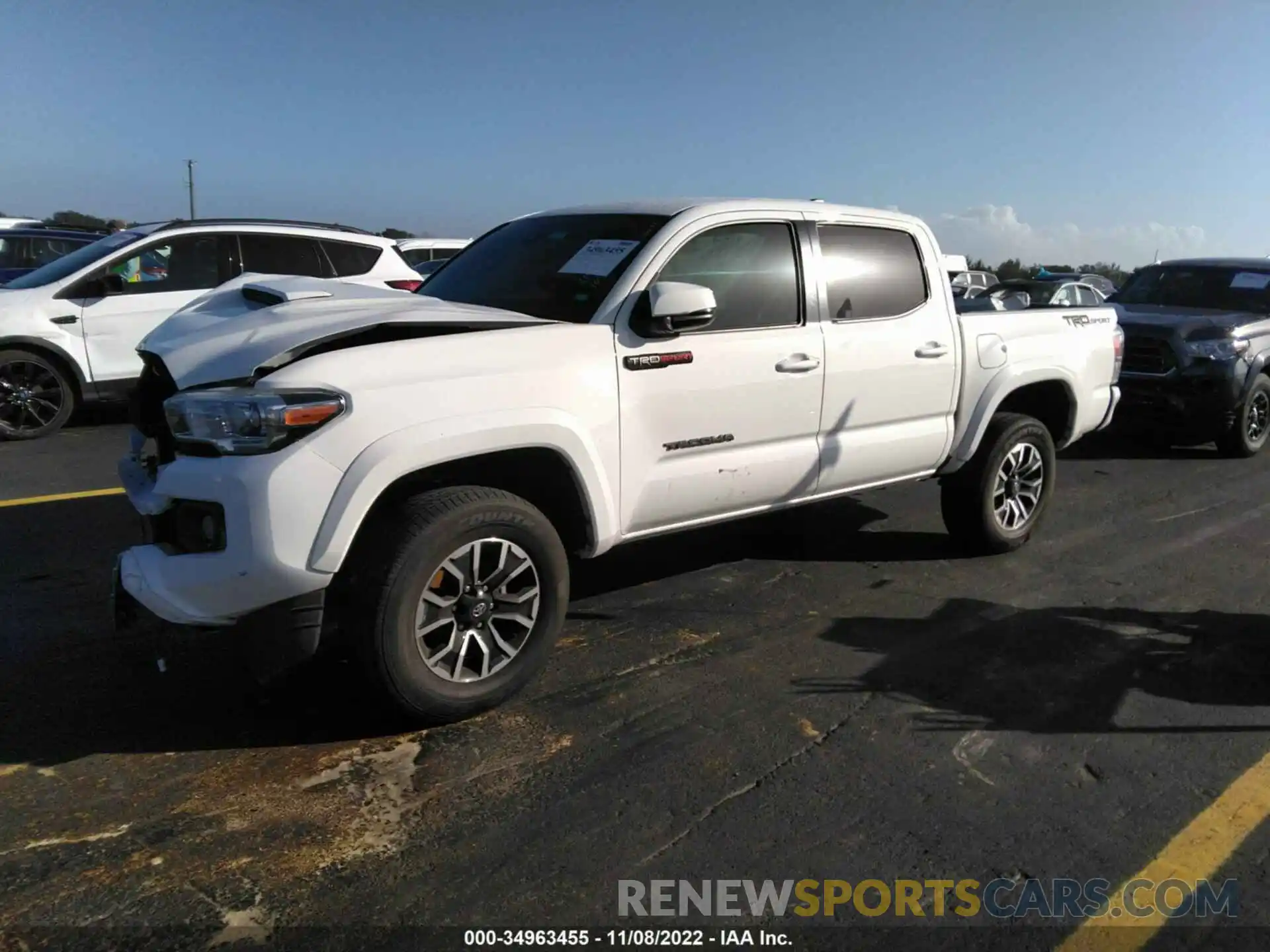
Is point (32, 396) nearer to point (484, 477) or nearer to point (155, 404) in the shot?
point (155, 404)

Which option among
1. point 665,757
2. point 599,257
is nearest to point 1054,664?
point 665,757

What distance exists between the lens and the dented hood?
3.37m

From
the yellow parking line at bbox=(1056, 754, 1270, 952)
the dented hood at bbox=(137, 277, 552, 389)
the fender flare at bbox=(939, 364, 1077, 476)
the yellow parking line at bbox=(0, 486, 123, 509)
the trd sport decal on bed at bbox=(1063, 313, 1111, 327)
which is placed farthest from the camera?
the yellow parking line at bbox=(0, 486, 123, 509)

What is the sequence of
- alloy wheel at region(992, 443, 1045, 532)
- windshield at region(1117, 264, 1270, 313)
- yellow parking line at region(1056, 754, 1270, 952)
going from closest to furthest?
1. yellow parking line at region(1056, 754, 1270, 952)
2. alloy wheel at region(992, 443, 1045, 532)
3. windshield at region(1117, 264, 1270, 313)

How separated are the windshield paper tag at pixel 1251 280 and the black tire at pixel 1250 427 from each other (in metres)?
1.25

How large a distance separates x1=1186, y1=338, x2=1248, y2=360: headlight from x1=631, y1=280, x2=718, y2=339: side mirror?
6984mm

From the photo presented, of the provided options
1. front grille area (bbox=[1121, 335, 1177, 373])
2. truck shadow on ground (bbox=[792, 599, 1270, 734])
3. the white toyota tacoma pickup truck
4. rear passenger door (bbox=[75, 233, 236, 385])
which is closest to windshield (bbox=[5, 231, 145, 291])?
rear passenger door (bbox=[75, 233, 236, 385])

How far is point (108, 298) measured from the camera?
29.1 feet

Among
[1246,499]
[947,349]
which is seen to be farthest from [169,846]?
[1246,499]

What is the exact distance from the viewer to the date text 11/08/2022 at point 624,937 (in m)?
2.58

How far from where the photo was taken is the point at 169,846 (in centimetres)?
287

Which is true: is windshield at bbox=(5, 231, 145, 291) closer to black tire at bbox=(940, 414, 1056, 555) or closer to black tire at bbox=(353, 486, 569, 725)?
black tire at bbox=(353, 486, 569, 725)

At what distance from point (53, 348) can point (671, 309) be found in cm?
701

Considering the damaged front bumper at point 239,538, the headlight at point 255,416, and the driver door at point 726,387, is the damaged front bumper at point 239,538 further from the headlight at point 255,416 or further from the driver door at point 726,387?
the driver door at point 726,387
